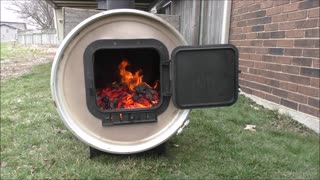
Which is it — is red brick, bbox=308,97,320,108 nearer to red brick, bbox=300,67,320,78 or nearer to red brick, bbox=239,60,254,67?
red brick, bbox=300,67,320,78

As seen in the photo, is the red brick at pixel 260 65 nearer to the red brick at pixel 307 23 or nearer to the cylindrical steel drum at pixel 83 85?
the red brick at pixel 307 23

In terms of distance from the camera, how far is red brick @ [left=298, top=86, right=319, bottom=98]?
322cm

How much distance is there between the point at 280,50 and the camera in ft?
12.4

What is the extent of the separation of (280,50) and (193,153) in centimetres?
171

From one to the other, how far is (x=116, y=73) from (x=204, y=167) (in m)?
1.10

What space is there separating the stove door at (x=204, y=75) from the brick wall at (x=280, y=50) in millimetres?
1435

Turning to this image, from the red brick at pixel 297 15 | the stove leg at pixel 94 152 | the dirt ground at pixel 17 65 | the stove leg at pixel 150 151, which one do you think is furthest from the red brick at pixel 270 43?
the dirt ground at pixel 17 65

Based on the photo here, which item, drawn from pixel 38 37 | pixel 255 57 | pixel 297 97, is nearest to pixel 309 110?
pixel 297 97

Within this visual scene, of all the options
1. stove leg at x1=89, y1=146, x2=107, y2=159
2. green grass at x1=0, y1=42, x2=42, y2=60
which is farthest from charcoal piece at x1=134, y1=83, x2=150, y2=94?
green grass at x1=0, y1=42, x2=42, y2=60

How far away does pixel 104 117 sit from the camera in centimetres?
255

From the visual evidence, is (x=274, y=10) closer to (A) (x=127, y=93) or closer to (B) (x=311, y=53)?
(B) (x=311, y=53)

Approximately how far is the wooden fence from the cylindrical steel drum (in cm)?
1780

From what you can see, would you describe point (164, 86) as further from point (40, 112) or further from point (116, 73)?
point (40, 112)

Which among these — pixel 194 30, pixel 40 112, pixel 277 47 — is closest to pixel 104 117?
pixel 40 112
